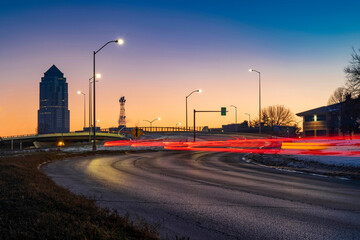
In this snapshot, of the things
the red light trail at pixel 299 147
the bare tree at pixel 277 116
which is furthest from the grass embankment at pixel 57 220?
the bare tree at pixel 277 116

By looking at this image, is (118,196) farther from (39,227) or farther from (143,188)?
(39,227)

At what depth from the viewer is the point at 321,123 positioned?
250 feet

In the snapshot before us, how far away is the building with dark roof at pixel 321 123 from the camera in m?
71.8

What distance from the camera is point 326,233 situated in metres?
5.33

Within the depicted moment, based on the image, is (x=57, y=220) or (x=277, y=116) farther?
(x=277, y=116)

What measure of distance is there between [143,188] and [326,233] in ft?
19.4

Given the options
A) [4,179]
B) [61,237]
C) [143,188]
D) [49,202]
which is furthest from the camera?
[143,188]

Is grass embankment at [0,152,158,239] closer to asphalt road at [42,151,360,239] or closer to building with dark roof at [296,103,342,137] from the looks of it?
asphalt road at [42,151,360,239]

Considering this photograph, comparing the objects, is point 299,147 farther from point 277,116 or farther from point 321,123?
point 277,116

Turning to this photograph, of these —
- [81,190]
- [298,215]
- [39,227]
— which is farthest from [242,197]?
[39,227]

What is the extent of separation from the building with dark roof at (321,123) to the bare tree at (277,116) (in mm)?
34738

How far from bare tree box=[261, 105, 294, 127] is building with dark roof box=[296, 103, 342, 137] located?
34.7 m

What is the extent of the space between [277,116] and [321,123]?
41293 millimetres

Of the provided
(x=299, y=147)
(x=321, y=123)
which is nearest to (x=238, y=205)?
(x=299, y=147)
